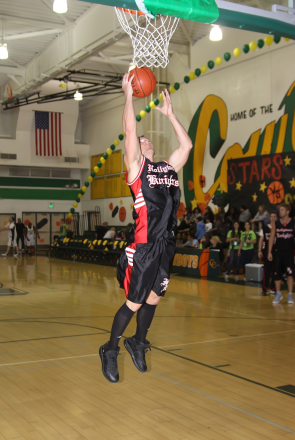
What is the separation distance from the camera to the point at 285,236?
896cm

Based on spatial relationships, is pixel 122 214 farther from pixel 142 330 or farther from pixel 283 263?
pixel 142 330

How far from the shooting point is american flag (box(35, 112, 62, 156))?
26.0m

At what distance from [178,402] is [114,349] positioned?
777 millimetres

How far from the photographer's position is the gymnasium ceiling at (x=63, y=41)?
14.6 metres

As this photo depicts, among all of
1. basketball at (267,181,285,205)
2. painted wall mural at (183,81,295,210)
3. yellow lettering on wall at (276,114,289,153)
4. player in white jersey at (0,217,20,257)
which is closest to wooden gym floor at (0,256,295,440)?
basketball at (267,181,285,205)

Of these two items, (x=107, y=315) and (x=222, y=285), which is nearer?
(x=107, y=315)

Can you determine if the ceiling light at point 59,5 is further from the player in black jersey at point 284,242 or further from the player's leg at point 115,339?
the player's leg at point 115,339

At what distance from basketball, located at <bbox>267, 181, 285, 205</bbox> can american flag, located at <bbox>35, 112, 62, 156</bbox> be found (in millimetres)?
14576

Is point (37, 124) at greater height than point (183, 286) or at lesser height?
greater

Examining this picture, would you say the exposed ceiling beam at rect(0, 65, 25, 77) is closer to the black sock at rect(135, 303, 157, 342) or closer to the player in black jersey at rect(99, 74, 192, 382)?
the player in black jersey at rect(99, 74, 192, 382)

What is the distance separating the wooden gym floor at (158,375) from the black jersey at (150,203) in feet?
4.67

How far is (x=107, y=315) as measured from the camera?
8102 millimetres

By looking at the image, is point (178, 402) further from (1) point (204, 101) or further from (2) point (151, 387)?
(1) point (204, 101)

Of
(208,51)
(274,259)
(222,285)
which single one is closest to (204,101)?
(208,51)
